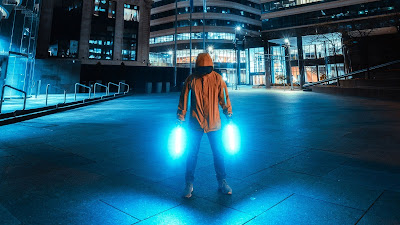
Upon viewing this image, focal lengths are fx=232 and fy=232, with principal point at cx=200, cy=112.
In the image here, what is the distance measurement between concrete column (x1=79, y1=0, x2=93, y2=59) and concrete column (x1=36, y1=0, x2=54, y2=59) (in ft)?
13.4

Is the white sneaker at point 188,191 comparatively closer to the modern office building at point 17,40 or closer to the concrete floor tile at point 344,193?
the concrete floor tile at point 344,193

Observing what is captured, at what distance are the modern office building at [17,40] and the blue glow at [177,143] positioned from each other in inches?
620

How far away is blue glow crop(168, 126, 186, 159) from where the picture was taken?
311 cm

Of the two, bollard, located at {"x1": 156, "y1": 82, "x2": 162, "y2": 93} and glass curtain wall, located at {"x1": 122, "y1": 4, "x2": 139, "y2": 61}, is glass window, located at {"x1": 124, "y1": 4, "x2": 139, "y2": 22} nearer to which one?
glass curtain wall, located at {"x1": 122, "y1": 4, "x2": 139, "y2": 61}

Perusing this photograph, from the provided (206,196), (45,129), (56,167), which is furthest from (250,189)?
(45,129)

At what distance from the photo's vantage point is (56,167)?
4.01 metres

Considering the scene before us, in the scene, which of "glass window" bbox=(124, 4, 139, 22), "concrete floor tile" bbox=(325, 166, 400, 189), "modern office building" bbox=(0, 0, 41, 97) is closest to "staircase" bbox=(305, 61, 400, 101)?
"concrete floor tile" bbox=(325, 166, 400, 189)

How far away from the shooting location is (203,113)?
3.00 m

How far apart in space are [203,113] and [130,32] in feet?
133

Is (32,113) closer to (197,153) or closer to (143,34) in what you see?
→ (197,153)

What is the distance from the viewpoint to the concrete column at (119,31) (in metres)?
37.4

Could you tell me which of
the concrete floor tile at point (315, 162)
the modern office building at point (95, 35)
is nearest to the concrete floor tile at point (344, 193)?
the concrete floor tile at point (315, 162)

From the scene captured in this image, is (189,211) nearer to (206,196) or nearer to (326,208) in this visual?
(206,196)

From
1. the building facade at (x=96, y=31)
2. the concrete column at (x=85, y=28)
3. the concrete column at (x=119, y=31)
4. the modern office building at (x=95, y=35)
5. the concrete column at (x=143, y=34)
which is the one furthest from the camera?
the concrete column at (x=143, y=34)
